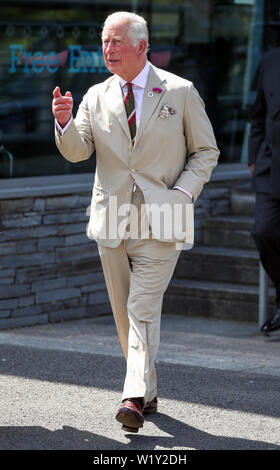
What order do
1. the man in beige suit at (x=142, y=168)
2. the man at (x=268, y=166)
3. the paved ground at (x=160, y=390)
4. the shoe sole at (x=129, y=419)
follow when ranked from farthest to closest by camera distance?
the man at (x=268, y=166) < the man in beige suit at (x=142, y=168) < the paved ground at (x=160, y=390) < the shoe sole at (x=129, y=419)

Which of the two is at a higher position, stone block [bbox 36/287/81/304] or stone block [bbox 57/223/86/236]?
stone block [bbox 57/223/86/236]

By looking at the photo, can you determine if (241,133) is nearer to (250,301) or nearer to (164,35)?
(164,35)

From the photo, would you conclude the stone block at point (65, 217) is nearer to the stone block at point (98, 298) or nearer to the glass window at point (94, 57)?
the glass window at point (94, 57)

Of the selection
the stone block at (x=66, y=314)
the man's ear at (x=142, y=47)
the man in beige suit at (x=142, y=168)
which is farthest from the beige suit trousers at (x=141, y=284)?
the stone block at (x=66, y=314)

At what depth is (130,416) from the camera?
4.62 meters

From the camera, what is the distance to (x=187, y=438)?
4742mm

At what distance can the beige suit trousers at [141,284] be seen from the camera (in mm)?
4816

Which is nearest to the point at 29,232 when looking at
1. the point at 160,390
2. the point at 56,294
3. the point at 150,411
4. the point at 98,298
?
the point at 56,294

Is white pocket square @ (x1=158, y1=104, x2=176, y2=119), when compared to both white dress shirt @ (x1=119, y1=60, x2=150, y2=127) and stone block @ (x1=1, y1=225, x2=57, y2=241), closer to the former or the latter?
white dress shirt @ (x1=119, y1=60, x2=150, y2=127)

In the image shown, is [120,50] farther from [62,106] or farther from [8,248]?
[8,248]

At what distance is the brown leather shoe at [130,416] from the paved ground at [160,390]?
0.06 metres

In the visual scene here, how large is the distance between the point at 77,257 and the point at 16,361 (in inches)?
71.4

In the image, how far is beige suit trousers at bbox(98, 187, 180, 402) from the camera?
4816mm

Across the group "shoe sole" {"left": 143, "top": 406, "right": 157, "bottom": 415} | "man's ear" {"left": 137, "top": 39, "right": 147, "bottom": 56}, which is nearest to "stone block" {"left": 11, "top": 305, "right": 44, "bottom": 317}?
"shoe sole" {"left": 143, "top": 406, "right": 157, "bottom": 415}
